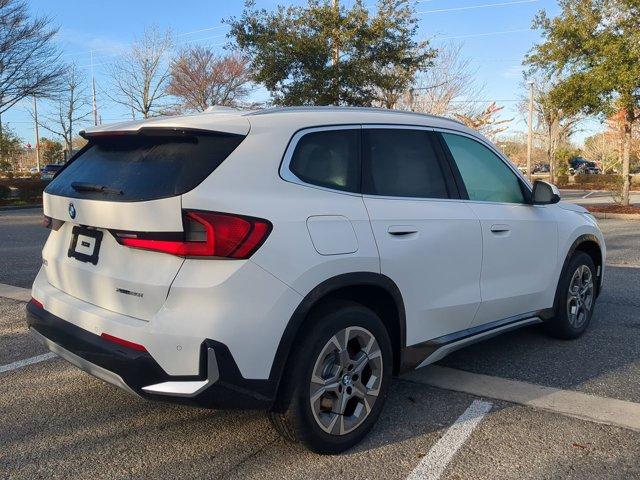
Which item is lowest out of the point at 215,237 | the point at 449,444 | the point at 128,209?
the point at 449,444

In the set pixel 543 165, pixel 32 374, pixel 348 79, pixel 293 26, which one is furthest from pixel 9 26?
pixel 543 165

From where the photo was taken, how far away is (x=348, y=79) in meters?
17.9

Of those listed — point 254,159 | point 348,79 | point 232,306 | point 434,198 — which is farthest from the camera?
point 348,79

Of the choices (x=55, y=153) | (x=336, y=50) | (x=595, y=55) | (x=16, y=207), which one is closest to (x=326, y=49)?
(x=336, y=50)

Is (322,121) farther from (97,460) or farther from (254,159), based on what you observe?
(97,460)

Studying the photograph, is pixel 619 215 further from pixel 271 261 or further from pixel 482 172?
pixel 271 261

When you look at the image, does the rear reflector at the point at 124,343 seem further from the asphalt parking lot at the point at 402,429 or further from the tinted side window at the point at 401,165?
the tinted side window at the point at 401,165

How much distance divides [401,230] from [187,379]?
54.1 inches

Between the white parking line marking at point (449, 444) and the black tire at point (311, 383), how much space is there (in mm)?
372

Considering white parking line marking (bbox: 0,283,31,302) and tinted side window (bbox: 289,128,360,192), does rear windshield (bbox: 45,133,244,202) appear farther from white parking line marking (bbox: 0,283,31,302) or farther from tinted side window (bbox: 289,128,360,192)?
white parking line marking (bbox: 0,283,31,302)

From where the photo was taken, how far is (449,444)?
3062 millimetres

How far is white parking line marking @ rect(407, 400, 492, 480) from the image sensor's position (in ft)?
9.12

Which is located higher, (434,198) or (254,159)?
(254,159)

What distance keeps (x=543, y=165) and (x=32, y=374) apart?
73563mm
